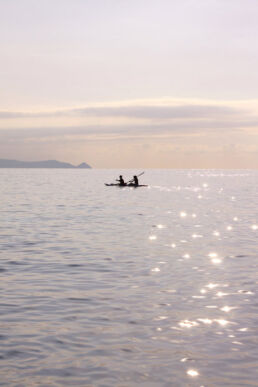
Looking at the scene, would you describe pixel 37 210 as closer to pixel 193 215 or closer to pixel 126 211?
pixel 126 211

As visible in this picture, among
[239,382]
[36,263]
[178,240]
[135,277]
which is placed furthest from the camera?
[178,240]

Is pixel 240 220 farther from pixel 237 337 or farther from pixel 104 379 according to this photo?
pixel 104 379

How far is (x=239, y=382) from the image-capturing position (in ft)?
27.4

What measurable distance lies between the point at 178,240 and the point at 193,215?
17.2m

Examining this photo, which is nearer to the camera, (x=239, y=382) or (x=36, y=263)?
(x=239, y=382)

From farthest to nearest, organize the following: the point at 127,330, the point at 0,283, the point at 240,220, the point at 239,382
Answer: the point at 240,220 → the point at 0,283 → the point at 127,330 → the point at 239,382

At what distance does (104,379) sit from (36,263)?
1164cm

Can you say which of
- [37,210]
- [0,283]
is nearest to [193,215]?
[37,210]

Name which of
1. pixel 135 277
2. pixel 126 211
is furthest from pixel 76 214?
pixel 135 277

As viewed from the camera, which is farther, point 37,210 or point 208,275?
point 37,210

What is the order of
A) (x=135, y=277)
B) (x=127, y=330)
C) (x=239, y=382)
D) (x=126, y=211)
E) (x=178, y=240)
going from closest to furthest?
(x=239, y=382), (x=127, y=330), (x=135, y=277), (x=178, y=240), (x=126, y=211)

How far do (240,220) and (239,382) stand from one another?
103ft

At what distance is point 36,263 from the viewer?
19.6 m

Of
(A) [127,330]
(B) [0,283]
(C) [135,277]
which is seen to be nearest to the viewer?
(A) [127,330]
